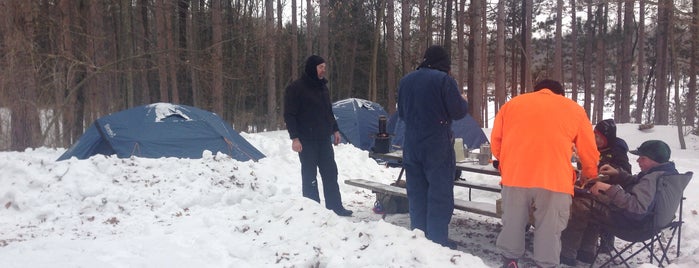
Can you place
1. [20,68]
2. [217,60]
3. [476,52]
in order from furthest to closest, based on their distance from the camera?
[476,52] → [217,60] → [20,68]

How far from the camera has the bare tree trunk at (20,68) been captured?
10.3m

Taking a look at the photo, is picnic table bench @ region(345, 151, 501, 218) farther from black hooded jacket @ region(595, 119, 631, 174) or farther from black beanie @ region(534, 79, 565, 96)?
black beanie @ region(534, 79, 565, 96)

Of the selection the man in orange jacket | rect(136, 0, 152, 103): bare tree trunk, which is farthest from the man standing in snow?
rect(136, 0, 152, 103): bare tree trunk

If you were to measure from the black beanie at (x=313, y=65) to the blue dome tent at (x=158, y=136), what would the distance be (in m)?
3.56

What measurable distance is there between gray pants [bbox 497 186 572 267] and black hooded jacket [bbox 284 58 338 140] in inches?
91.6

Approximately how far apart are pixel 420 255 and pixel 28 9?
1039 centimetres

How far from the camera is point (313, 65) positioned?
18.3 feet

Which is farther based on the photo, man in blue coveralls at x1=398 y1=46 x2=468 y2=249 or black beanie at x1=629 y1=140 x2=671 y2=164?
man in blue coveralls at x1=398 y1=46 x2=468 y2=249

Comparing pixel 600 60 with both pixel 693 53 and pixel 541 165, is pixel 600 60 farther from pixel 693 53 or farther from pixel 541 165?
pixel 541 165

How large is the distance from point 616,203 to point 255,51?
74.0 feet

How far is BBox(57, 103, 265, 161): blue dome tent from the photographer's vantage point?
8.09 metres

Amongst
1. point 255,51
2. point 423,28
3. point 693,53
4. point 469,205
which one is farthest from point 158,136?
point 255,51

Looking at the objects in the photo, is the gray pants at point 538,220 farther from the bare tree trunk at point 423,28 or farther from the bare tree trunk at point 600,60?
the bare tree trunk at point 600,60

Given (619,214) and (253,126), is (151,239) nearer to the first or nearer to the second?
(619,214)
